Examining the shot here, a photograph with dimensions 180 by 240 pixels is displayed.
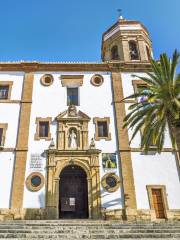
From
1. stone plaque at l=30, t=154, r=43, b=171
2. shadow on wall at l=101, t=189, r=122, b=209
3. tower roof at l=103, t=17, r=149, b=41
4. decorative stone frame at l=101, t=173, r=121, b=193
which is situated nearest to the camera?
shadow on wall at l=101, t=189, r=122, b=209

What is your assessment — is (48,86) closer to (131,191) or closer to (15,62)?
(15,62)

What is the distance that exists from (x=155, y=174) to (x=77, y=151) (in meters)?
5.76

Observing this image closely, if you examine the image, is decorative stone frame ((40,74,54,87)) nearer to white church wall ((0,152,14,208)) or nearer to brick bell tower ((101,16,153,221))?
brick bell tower ((101,16,153,221))

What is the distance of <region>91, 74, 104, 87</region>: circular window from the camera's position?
72.4 ft

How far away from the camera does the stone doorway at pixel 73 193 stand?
18016 mm

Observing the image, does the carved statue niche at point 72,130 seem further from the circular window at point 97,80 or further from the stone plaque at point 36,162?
the circular window at point 97,80

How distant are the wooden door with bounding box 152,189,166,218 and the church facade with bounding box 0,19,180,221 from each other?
0.06 meters

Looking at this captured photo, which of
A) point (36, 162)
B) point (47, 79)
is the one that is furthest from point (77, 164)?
point (47, 79)

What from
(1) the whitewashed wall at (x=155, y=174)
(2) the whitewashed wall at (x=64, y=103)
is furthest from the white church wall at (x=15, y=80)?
(1) the whitewashed wall at (x=155, y=174)

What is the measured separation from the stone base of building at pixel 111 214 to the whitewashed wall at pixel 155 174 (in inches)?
17.6

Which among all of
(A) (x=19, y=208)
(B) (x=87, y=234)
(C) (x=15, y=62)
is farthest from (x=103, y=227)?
(C) (x=15, y=62)

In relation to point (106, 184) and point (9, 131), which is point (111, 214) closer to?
point (106, 184)

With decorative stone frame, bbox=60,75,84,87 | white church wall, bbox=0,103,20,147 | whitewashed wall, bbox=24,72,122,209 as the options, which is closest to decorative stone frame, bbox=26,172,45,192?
whitewashed wall, bbox=24,72,122,209

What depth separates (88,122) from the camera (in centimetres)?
2019
